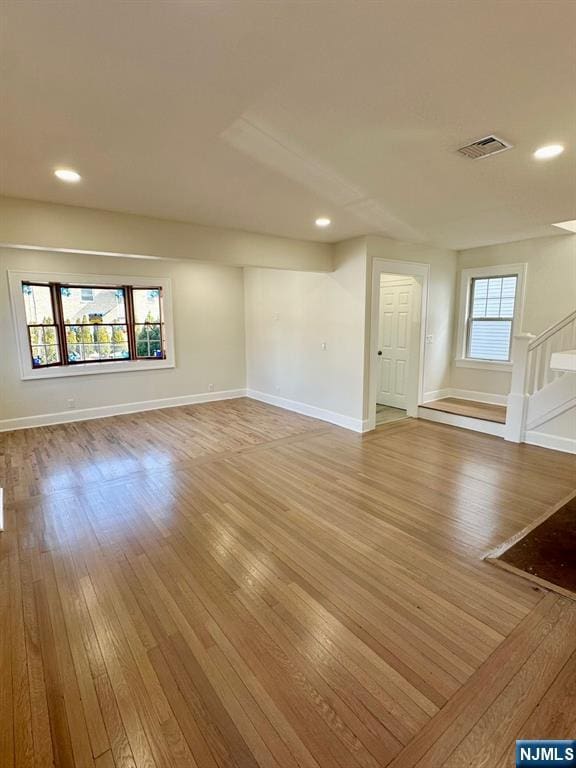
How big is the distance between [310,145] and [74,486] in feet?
12.2

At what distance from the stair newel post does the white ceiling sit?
192 centimetres

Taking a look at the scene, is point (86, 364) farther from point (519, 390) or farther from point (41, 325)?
point (519, 390)

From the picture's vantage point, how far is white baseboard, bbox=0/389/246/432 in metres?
5.60

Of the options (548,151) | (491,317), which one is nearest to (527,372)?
(491,317)

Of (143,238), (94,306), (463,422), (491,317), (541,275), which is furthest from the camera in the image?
(491,317)

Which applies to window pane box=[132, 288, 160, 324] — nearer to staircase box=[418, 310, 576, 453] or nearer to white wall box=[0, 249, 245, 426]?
white wall box=[0, 249, 245, 426]

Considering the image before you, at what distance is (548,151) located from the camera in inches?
101

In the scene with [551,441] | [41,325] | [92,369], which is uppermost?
[41,325]

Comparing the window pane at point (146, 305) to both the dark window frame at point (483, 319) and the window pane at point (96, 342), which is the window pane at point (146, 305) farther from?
the dark window frame at point (483, 319)

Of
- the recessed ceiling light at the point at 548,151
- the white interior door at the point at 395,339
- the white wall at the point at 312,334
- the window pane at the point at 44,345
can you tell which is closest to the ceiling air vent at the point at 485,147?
the recessed ceiling light at the point at 548,151

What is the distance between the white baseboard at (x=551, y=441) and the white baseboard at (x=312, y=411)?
2.10m

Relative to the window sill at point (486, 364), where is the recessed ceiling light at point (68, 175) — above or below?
above

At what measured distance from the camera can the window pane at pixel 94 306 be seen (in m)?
5.80

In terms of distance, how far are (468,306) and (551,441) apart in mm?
2705
